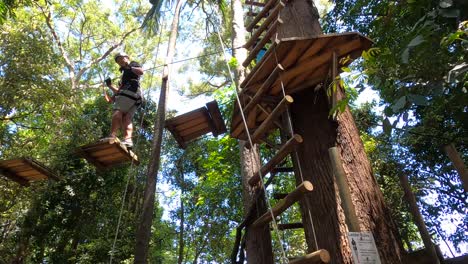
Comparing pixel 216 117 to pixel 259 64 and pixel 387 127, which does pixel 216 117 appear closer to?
pixel 259 64

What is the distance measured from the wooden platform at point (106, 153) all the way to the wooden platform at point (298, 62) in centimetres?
165

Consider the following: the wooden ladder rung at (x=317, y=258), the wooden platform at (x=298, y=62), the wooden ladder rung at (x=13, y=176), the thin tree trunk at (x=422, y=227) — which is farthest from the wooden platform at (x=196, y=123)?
the thin tree trunk at (x=422, y=227)

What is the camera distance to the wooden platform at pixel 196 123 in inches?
180

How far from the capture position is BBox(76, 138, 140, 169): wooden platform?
394 cm

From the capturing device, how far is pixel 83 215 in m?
8.41

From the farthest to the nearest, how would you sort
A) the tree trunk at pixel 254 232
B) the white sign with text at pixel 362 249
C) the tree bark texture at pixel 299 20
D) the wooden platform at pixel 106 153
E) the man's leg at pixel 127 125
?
the man's leg at pixel 127 125, the wooden platform at pixel 106 153, the tree trunk at pixel 254 232, the tree bark texture at pixel 299 20, the white sign with text at pixel 362 249

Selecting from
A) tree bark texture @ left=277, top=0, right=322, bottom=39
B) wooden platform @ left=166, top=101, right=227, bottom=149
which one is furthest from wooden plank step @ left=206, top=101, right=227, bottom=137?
tree bark texture @ left=277, top=0, right=322, bottom=39

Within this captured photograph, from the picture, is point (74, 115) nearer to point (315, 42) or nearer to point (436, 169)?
point (315, 42)

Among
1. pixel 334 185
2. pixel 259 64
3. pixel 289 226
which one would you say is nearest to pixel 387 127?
pixel 334 185

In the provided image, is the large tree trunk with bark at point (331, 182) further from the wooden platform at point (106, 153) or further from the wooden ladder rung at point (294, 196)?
the wooden platform at point (106, 153)

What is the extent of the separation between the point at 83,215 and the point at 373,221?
25.3 feet

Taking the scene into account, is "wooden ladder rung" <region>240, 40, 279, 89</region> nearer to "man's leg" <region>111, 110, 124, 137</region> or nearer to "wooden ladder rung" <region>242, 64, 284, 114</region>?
"wooden ladder rung" <region>242, 64, 284, 114</region>

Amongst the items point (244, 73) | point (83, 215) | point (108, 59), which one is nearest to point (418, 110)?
point (244, 73)

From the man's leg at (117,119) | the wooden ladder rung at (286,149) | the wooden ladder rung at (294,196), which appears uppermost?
the man's leg at (117,119)
